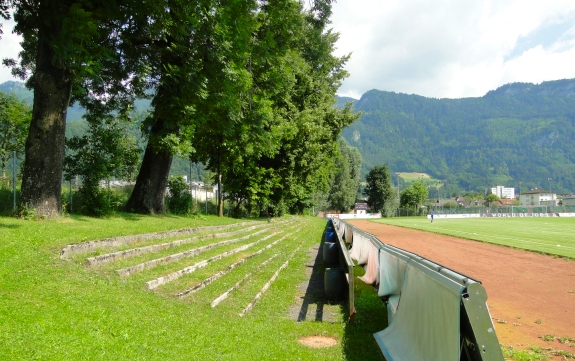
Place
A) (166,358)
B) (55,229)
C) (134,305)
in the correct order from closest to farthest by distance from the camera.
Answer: (166,358) → (134,305) → (55,229)

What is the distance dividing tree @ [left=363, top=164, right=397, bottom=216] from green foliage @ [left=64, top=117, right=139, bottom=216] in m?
89.1

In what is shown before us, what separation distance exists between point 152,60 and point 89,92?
3827 mm

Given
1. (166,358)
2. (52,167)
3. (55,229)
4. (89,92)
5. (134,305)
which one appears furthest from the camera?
→ (89,92)

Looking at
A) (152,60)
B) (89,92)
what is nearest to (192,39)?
(152,60)

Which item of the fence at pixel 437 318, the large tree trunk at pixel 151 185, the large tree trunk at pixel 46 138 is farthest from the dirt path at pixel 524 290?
the large tree trunk at pixel 151 185

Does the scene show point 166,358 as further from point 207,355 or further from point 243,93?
point 243,93

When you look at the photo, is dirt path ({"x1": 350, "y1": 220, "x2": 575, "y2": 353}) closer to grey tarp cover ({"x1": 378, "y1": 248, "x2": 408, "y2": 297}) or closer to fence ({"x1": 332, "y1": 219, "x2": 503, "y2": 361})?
grey tarp cover ({"x1": 378, "y1": 248, "x2": 408, "y2": 297})

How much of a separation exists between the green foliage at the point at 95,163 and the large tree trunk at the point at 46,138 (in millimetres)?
2810

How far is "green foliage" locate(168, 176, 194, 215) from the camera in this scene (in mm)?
21109

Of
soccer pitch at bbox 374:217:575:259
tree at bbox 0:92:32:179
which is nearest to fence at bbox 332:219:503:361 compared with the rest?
soccer pitch at bbox 374:217:575:259

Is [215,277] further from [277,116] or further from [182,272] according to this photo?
[277,116]

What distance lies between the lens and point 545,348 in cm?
598

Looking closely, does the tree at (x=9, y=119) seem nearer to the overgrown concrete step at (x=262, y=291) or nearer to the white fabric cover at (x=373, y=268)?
the overgrown concrete step at (x=262, y=291)

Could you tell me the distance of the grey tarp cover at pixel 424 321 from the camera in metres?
3.47
